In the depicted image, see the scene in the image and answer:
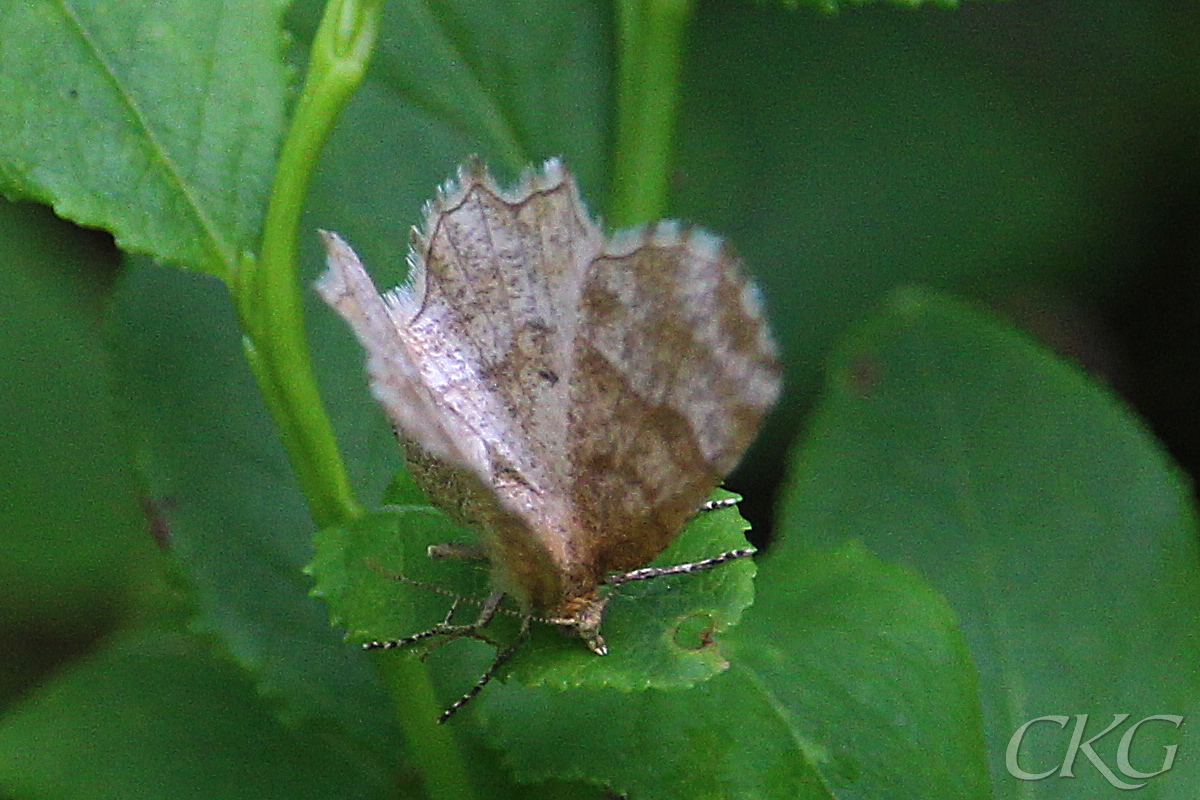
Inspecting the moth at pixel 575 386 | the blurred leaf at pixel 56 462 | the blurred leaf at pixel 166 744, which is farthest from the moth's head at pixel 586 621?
the blurred leaf at pixel 56 462

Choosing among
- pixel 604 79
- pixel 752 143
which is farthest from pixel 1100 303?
pixel 604 79

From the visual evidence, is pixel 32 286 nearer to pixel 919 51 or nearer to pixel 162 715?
pixel 162 715

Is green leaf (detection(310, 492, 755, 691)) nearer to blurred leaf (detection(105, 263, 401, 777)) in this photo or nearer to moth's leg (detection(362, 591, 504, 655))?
moth's leg (detection(362, 591, 504, 655))

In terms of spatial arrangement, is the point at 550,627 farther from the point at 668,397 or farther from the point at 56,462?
the point at 56,462

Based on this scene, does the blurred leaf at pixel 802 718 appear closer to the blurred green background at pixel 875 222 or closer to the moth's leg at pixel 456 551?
the moth's leg at pixel 456 551

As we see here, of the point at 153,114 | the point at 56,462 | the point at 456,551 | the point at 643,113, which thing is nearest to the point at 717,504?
the point at 456,551

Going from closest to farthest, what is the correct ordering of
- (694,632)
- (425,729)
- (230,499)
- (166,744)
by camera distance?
(694,632) < (425,729) < (230,499) < (166,744)

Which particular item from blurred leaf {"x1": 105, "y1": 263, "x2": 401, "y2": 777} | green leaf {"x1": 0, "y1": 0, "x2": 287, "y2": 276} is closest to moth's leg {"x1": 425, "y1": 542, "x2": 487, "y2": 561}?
green leaf {"x1": 0, "y1": 0, "x2": 287, "y2": 276}
